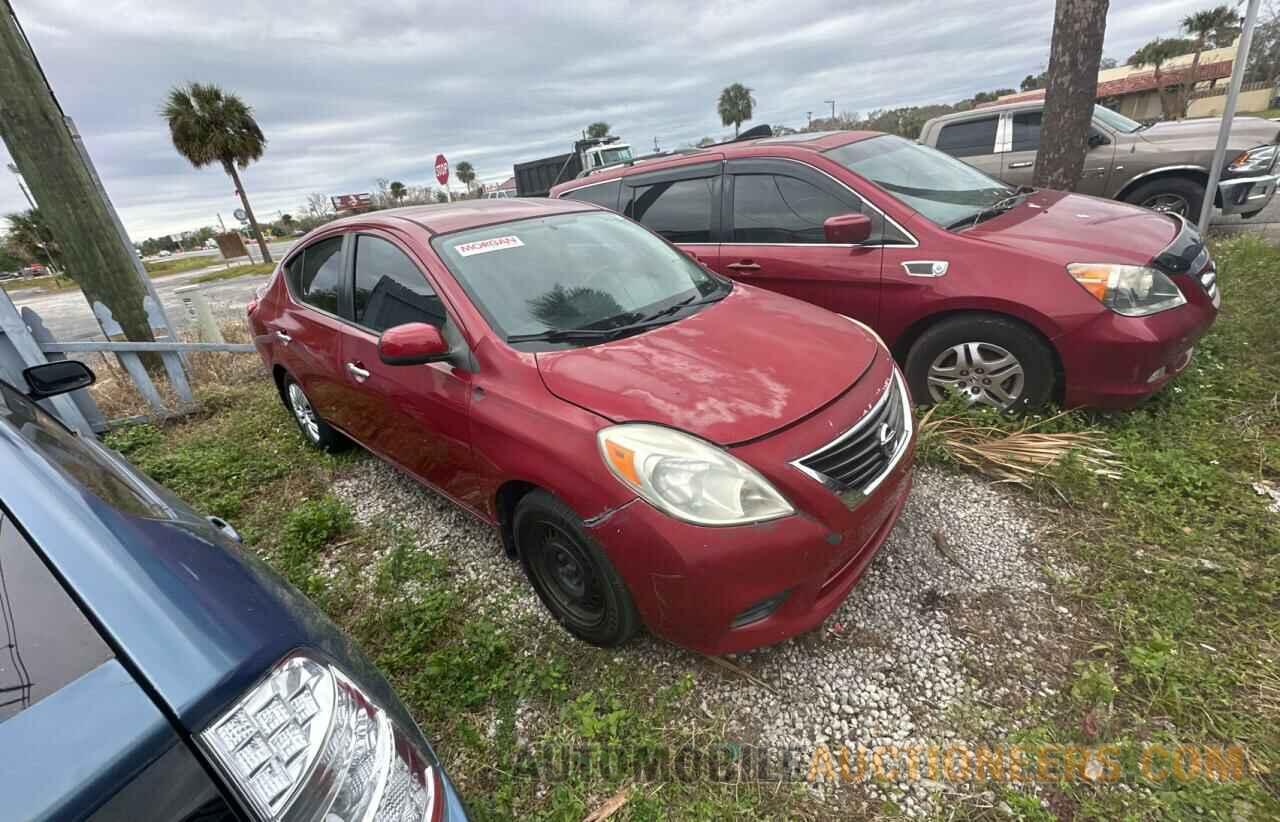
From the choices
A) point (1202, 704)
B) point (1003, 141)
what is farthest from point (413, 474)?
point (1003, 141)

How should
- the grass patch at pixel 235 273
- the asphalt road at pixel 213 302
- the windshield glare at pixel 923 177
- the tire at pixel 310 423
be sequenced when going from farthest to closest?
the grass patch at pixel 235 273 → the asphalt road at pixel 213 302 → the tire at pixel 310 423 → the windshield glare at pixel 923 177

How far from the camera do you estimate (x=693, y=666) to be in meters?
2.19

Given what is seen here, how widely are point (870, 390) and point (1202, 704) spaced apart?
143cm

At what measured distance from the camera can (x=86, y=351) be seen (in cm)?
A: 453

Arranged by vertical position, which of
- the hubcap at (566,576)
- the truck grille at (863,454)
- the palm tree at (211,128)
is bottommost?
the hubcap at (566,576)

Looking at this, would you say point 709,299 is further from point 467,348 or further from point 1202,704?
point 1202,704

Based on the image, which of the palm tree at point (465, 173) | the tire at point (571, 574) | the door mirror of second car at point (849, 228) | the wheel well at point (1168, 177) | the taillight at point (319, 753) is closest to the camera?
the taillight at point (319, 753)

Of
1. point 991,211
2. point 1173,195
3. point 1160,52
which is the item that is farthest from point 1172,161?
point 1160,52

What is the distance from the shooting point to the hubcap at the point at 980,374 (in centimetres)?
323

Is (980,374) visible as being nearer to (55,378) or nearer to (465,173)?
(55,378)

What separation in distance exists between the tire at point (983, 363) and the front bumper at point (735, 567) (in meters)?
1.78

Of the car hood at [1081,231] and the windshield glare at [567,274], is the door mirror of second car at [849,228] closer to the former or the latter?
the car hood at [1081,231]

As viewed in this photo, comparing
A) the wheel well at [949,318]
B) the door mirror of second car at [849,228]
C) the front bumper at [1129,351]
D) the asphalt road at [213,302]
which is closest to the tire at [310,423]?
the door mirror of second car at [849,228]

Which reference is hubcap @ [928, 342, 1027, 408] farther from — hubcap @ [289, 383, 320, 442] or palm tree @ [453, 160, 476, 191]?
palm tree @ [453, 160, 476, 191]
